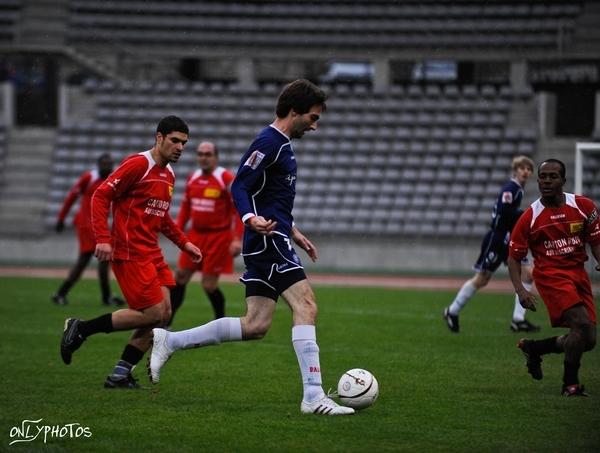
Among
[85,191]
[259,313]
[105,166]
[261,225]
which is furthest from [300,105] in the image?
[85,191]

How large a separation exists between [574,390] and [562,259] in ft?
3.37

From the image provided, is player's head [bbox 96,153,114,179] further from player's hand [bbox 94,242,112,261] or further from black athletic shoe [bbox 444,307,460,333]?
player's hand [bbox 94,242,112,261]

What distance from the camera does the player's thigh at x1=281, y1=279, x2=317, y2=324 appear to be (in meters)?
7.17

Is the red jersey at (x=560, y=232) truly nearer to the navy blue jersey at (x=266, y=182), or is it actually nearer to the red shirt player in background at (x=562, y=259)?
the red shirt player in background at (x=562, y=259)

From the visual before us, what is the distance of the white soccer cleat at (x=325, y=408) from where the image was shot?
711 cm

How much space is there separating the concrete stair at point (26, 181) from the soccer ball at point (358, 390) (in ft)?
69.2

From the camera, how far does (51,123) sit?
29797mm

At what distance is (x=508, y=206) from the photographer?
41.0 feet

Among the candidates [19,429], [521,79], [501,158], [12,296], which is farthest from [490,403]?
[521,79]

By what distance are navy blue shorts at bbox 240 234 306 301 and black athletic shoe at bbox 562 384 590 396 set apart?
2390 mm

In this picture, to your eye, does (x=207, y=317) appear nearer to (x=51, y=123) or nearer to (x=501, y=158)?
(x=501, y=158)

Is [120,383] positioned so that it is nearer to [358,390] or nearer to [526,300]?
[358,390]

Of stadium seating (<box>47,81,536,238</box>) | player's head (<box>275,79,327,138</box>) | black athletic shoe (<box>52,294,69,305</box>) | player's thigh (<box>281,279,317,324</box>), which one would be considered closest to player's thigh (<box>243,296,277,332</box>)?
player's thigh (<box>281,279,317,324</box>)

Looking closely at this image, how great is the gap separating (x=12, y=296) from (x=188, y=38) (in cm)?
1623
